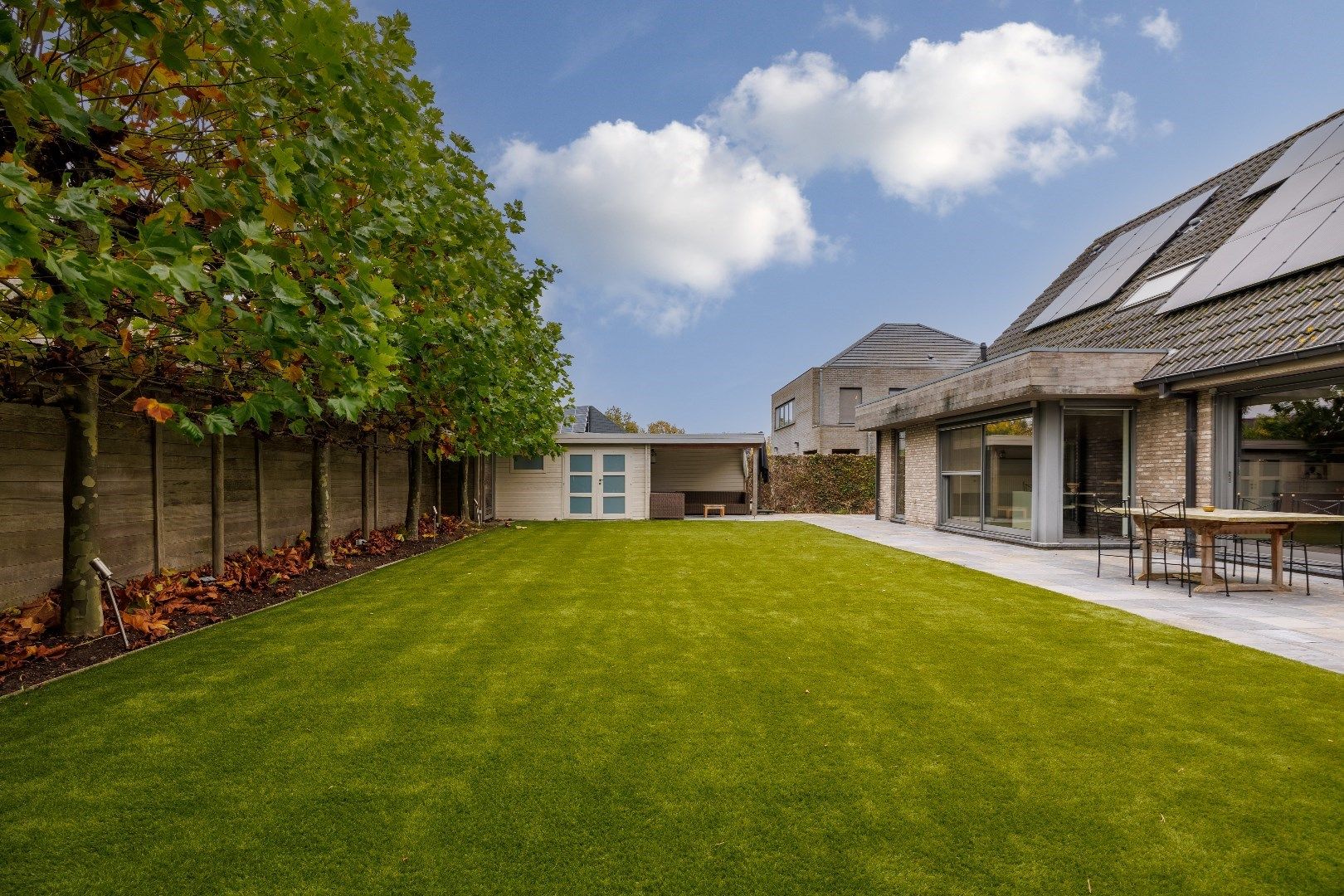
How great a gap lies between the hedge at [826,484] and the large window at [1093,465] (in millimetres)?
9184

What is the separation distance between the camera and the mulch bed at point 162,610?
4066mm

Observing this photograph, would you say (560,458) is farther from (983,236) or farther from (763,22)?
(983,236)

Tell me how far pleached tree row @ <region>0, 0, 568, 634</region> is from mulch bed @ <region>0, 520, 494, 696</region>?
266 millimetres

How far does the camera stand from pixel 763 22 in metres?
17.2

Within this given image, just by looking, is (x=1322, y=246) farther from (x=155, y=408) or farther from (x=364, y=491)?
(x=364, y=491)

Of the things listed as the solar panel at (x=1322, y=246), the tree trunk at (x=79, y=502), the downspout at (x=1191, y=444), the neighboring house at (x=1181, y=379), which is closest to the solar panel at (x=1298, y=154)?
the neighboring house at (x=1181, y=379)

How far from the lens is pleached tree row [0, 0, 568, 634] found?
2416 millimetres

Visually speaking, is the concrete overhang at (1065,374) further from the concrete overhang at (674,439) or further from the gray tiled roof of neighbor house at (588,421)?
the gray tiled roof of neighbor house at (588,421)

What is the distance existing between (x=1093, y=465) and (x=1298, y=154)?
5.99 metres

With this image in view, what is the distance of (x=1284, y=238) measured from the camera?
8.97 meters

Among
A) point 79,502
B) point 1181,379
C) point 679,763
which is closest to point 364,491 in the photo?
point 79,502

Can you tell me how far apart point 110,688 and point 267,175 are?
10.5 feet

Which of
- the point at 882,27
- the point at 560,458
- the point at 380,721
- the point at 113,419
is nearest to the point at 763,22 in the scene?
the point at 882,27

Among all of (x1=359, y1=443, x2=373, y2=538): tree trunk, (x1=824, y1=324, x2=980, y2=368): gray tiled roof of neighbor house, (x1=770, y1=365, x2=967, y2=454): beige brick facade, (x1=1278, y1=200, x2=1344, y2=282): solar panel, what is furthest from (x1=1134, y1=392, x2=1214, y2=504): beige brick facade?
(x1=824, y1=324, x2=980, y2=368): gray tiled roof of neighbor house
